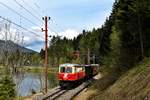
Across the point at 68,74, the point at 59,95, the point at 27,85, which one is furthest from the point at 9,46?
the point at 27,85

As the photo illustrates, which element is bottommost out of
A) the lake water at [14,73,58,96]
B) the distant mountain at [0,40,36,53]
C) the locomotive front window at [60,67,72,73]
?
the lake water at [14,73,58,96]

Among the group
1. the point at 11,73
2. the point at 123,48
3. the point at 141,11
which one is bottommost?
the point at 11,73

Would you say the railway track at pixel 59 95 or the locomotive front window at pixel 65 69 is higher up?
the locomotive front window at pixel 65 69

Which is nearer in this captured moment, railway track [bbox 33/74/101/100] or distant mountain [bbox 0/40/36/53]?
distant mountain [bbox 0/40/36/53]

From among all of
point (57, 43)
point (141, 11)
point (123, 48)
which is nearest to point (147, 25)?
point (141, 11)

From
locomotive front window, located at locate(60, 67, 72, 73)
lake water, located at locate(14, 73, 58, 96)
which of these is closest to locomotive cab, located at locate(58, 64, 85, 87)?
locomotive front window, located at locate(60, 67, 72, 73)

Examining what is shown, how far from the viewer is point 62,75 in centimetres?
4888

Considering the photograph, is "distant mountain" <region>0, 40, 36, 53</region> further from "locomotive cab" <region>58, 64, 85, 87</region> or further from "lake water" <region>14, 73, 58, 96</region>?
"locomotive cab" <region>58, 64, 85, 87</region>

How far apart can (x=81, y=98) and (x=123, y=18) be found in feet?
38.0

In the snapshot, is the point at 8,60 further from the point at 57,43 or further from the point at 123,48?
the point at 57,43

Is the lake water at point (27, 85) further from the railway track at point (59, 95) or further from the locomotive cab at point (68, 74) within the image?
the locomotive cab at point (68, 74)

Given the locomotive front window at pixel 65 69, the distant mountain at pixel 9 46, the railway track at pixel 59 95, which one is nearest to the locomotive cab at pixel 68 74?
the locomotive front window at pixel 65 69

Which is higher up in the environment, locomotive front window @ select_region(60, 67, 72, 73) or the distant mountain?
the distant mountain

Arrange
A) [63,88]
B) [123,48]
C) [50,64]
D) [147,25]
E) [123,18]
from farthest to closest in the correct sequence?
[50,64] → [63,88] → [123,48] → [123,18] → [147,25]
